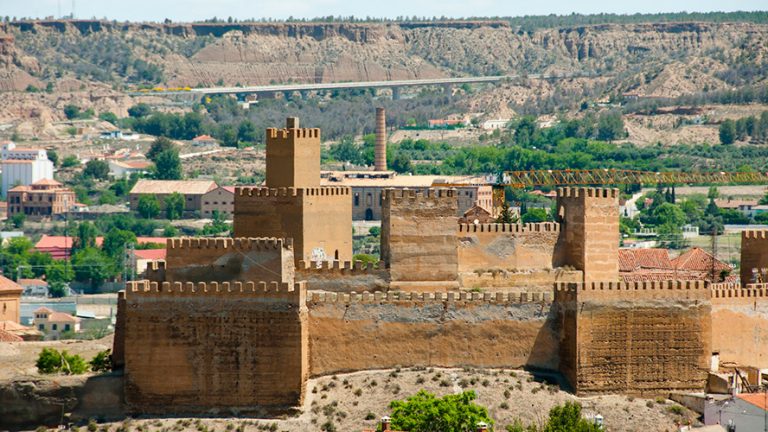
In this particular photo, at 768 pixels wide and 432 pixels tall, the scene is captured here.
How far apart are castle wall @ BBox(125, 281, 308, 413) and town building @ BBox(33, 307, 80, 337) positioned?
44.3 meters

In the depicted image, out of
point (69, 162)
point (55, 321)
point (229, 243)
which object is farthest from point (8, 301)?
point (69, 162)

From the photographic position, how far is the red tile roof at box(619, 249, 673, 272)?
73938mm

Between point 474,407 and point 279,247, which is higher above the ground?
point 279,247

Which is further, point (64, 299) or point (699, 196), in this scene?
point (699, 196)

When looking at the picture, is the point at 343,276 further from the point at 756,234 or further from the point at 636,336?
Result: the point at 756,234

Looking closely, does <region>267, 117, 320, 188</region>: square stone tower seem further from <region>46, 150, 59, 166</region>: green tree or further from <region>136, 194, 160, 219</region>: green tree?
<region>46, 150, 59, 166</region>: green tree

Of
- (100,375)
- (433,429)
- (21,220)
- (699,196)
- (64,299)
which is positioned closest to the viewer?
(433,429)

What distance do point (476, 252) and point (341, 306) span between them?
16.2ft

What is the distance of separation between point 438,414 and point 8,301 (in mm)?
28921

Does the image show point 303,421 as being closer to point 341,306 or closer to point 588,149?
point 341,306

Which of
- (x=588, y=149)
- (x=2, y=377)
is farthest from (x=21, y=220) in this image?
(x=2, y=377)

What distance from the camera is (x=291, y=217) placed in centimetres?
5750

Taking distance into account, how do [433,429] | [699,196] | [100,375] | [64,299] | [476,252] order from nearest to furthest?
[433,429], [100,375], [476,252], [64,299], [699,196]

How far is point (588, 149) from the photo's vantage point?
571 ft
